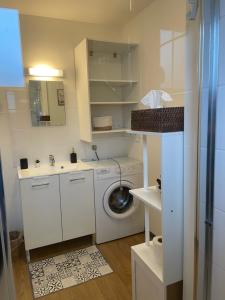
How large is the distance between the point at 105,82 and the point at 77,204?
1.44 m

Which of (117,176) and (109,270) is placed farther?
(117,176)

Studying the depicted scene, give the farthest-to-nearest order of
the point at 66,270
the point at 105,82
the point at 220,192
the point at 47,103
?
the point at 105,82 < the point at 47,103 < the point at 66,270 < the point at 220,192

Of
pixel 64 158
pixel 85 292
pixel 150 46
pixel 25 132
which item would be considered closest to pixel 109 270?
pixel 85 292

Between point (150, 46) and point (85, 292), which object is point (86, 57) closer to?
point (150, 46)

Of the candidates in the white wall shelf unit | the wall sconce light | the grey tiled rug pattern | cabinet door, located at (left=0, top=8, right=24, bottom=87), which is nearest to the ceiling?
the white wall shelf unit

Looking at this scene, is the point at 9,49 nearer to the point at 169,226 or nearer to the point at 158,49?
the point at 169,226

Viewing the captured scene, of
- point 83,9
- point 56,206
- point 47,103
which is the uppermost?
point 83,9

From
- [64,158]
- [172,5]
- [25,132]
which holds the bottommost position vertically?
[64,158]

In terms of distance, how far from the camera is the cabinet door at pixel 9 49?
835mm

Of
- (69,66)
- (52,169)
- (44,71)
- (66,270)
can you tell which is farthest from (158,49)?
(66,270)

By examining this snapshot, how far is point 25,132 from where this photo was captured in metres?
2.59

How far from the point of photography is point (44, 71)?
2586 millimetres

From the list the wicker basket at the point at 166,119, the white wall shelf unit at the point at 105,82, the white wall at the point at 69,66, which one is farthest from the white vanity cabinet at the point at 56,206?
the wicker basket at the point at 166,119

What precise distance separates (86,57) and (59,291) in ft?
7.17
